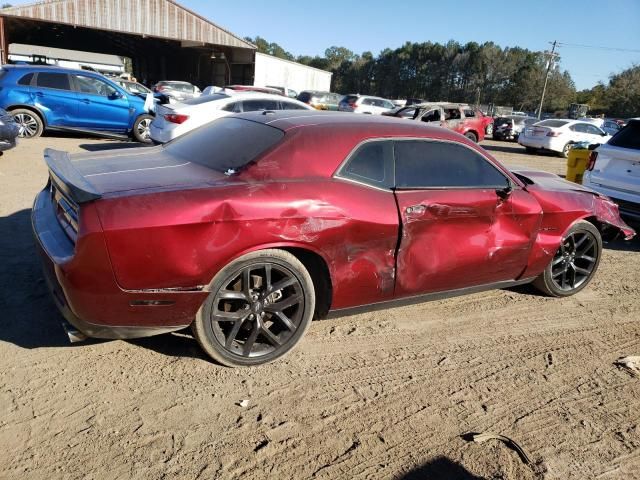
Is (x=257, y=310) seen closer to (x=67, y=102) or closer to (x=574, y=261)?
(x=574, y=261)

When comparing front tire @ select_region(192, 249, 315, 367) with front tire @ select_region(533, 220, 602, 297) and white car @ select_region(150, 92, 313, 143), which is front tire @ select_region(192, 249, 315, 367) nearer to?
front tire @ select_region(533, 220, 602, 297)

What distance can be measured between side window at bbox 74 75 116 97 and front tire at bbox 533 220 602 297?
10662mm

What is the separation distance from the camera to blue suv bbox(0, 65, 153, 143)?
424 inches

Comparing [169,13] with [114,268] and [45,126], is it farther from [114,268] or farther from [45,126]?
[114,268]

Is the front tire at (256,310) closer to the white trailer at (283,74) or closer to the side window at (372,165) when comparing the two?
the side window at (372,165)

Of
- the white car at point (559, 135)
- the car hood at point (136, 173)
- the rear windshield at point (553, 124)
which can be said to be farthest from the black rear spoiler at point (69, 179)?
the rear windshield at point (553, 124)

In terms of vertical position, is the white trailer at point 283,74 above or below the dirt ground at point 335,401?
above

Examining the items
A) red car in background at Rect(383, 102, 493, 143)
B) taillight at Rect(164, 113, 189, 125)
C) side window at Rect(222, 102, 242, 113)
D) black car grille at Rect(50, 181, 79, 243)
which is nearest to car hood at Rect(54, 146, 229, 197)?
black car grille at Rect(50, 181, 79, 243)

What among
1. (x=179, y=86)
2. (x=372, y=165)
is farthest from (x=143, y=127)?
(x=179, y=86)

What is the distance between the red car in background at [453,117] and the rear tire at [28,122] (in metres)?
10.6

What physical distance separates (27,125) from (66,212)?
993cm

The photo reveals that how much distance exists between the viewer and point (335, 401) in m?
2.86

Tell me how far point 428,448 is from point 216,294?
141cm

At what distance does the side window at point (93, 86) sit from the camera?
11.4m
